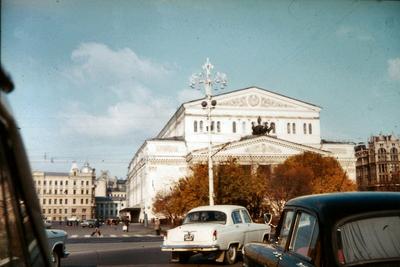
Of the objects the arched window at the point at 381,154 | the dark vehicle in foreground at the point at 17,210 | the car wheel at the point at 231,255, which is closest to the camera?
the dark vehicle in foreground at the point at 17,210

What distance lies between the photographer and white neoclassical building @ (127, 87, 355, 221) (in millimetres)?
80394

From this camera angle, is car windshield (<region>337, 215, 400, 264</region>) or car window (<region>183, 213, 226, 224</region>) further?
car window (<region>183, 213, 226, 224</region>)

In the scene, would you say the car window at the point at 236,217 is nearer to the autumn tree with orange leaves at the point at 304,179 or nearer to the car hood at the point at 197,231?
the car hood at the point at 197,231

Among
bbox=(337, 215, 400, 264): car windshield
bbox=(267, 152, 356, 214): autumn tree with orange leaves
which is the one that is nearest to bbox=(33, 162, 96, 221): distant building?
bbox=(267, 152, 356, 214): autumn tree with orange leaves

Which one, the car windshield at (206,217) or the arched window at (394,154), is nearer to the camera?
the car windshield at (206,217)

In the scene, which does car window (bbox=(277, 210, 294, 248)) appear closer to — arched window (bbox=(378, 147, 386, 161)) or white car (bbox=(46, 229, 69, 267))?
white car (bbox=(46, 229, 69, 267))

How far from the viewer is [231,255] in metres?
13.0

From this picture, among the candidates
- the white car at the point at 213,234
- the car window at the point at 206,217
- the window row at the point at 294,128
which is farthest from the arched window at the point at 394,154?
the car window at the point at 206,217

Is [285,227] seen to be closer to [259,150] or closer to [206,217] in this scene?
[206,217]

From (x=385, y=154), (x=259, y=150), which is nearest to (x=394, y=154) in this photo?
(x=385, y=154)

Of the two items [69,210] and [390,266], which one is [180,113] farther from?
[390,266]

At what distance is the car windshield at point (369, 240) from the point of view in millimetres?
3781

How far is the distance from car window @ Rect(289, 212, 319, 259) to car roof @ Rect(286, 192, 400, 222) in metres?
0.12

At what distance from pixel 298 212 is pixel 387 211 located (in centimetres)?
104
